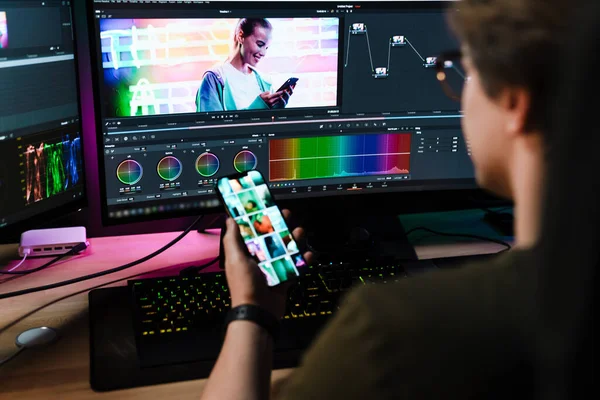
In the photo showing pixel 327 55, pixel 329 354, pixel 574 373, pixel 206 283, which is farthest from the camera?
pixel 327 55

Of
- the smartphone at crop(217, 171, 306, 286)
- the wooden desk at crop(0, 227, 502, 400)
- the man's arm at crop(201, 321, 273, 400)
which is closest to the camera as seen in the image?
→ the man's arm at crop(201, 321, 273, 400)

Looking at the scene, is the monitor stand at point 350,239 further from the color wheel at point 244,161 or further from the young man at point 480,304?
the young man at point 480,304

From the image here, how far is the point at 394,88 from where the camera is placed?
1360 millimetres

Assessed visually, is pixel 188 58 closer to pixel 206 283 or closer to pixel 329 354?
pixel 206 283

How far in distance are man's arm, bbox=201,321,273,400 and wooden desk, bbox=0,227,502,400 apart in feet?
0.36

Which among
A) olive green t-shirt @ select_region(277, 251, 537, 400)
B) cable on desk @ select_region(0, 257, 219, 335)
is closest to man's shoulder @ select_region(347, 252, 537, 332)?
olive green t-shirt @ select_region(277, 251, 537, 400)

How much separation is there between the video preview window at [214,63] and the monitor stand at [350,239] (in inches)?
10.1

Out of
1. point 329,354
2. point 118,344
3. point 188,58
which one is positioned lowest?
point 118,344

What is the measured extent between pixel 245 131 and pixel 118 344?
0.46m

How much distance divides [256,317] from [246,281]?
8 centimetres

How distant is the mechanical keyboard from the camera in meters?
1.04

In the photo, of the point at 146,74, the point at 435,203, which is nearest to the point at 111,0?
the point at 146,74

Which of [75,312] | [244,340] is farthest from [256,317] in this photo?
[75,312]

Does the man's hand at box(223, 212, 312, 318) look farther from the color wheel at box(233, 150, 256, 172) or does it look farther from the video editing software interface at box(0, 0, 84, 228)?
the video editing software interface at box(0, 0, 84, 228)
